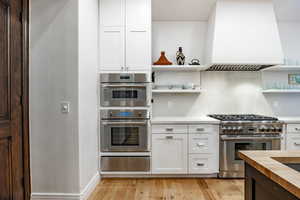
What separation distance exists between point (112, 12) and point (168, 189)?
2678 mm

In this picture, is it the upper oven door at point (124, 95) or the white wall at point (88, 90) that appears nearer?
the white wall at point (88, 90)

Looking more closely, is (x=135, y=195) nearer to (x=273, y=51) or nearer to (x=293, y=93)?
(x=273, y=51)

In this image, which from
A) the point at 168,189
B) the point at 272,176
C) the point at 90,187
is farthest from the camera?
the point at 168,189

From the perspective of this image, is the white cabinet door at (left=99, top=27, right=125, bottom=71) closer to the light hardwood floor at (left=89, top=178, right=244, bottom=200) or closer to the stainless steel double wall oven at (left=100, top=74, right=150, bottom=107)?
the stainless steel double wall oven at (left=100, top=74, right=150, bottom=107)

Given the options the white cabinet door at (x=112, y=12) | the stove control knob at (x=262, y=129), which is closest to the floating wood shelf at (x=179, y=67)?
the white cabinet door at (x=112, y=12)

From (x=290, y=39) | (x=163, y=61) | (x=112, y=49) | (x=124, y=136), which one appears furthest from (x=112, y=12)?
(x=290, y=39)

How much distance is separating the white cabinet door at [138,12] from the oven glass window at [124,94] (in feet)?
3.34

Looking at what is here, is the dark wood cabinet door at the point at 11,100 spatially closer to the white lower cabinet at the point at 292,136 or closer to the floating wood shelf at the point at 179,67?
the floating wood shelf at the point at 179,67

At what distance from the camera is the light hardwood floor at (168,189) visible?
2.87 metres

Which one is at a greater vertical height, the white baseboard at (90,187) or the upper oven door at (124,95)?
the upper oven door at (124,95)

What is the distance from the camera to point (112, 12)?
3543mm

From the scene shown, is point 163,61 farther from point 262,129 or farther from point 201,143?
point 262,129

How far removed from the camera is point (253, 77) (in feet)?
13.6

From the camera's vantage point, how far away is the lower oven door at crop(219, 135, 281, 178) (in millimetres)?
3465
